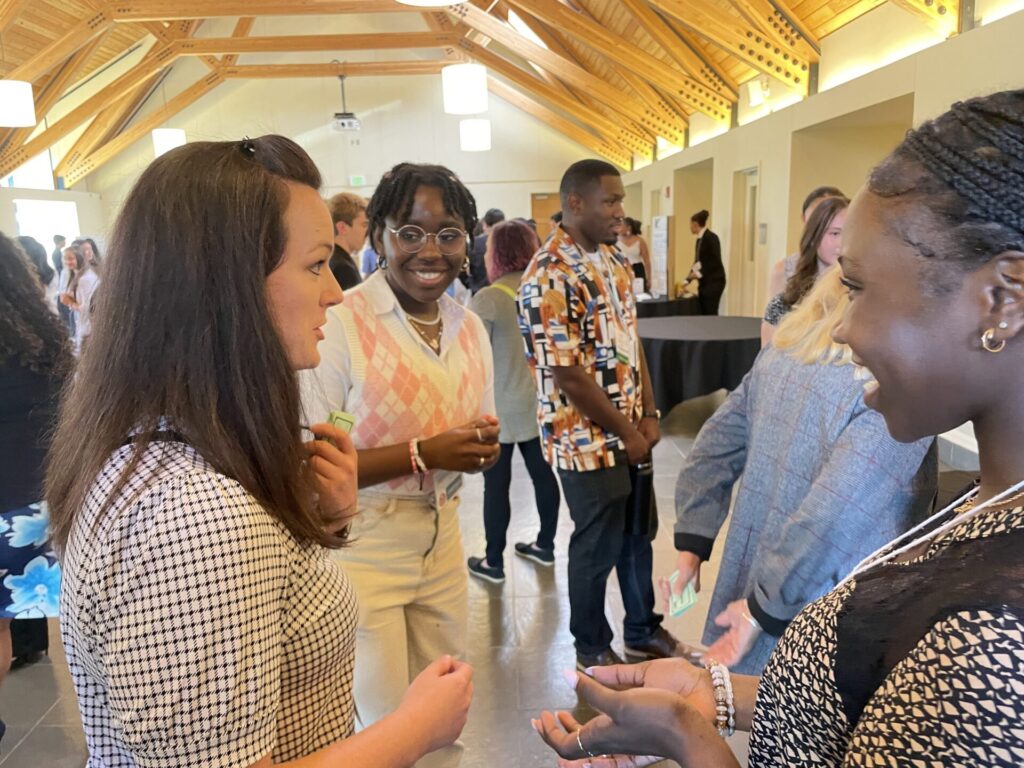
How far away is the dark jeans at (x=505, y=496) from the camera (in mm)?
3225

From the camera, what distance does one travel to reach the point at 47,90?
9.40 metres

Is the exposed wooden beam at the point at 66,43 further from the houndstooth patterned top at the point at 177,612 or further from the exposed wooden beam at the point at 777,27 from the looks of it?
the houndstooth patterned top at the point at 177,612

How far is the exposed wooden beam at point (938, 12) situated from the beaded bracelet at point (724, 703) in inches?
181

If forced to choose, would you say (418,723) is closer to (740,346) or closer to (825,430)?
(825,430)

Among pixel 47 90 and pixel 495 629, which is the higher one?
pixel 47 90

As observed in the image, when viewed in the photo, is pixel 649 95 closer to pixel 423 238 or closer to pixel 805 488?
pixel 423 238

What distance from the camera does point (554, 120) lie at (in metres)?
13.6

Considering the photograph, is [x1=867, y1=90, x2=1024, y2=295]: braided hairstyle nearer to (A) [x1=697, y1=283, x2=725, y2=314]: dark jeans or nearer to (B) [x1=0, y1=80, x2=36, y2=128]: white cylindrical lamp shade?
(A) [x1=697, y1=283, x2=725, y2=314]: dark jeans

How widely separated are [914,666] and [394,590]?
1143mm

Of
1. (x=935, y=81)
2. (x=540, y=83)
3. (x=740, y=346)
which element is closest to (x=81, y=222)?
(x=540, y=83)

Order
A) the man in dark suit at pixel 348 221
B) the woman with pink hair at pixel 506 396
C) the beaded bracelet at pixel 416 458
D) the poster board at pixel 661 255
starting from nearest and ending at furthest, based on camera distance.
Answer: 1. the beaded bracelet at pixel 416 458
2. the woman with pink hair at pixel 506 396
3. the man in dark suit at pixel 348 221
4. the poster board at pixel 661 255

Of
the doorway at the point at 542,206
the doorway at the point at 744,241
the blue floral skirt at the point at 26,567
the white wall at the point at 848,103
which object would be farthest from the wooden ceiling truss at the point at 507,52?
the blue floral skirt at the point at 26,567

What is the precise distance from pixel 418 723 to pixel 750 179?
843 cm

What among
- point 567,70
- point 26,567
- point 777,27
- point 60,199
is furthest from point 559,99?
point 26,567
